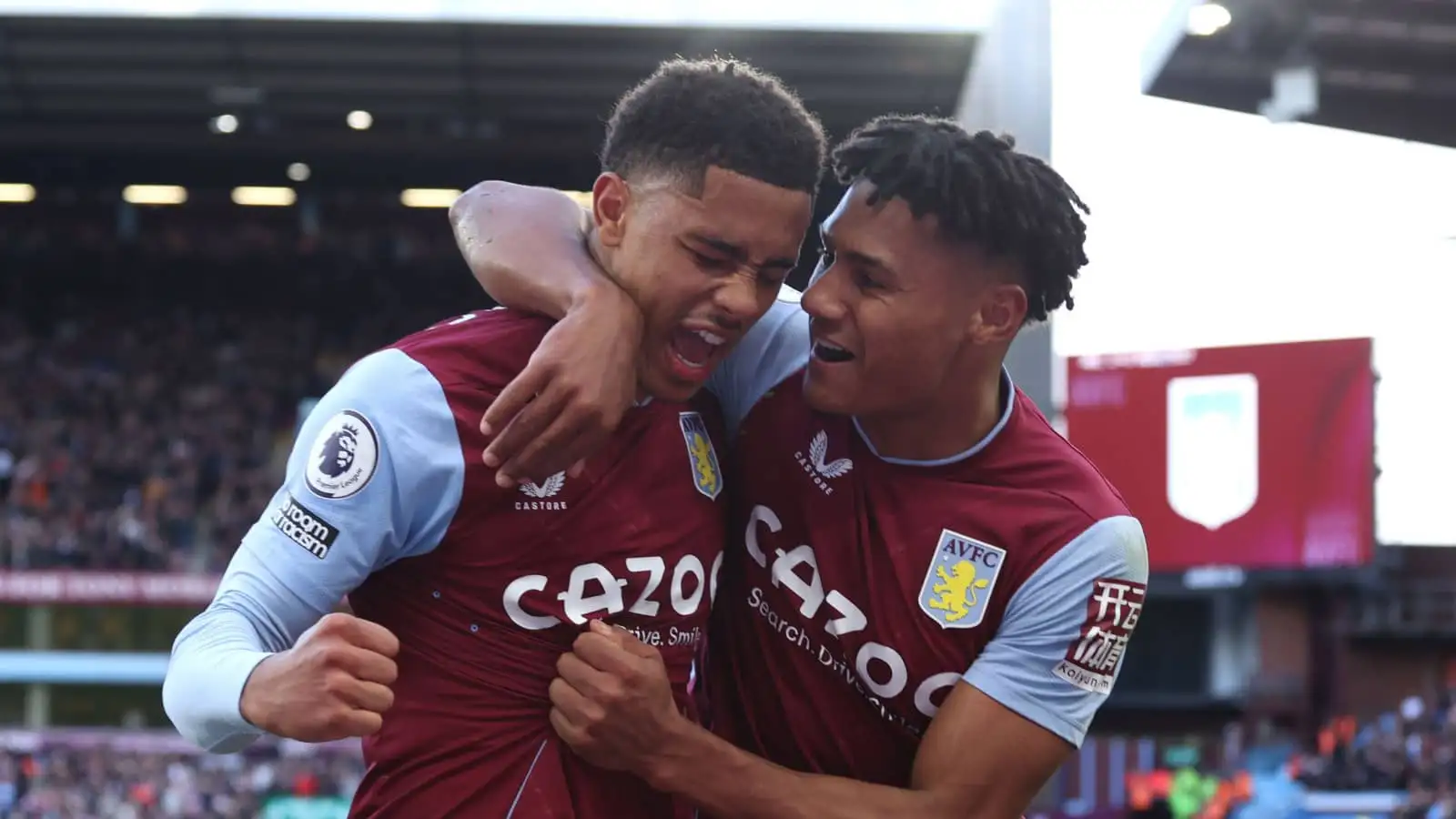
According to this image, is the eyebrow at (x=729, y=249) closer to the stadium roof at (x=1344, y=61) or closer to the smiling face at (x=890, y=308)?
the smiling face at (x=890, y=308)

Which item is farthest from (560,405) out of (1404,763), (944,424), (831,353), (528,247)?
(1404,763)

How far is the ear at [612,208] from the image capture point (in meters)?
2.75

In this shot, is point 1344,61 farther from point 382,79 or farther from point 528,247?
point 528,247

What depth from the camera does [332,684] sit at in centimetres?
204

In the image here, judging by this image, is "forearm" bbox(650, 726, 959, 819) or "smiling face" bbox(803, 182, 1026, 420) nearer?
"forearm" bbox(650, 726, 959, 819)

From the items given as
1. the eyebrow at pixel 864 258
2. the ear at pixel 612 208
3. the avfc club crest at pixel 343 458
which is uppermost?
the ear at pixel 612 208

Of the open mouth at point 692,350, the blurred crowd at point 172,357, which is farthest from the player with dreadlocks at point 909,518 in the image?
the blurred crowd at point 172,357

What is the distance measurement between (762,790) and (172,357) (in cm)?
2167

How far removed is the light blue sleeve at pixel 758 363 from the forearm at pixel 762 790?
0.65m

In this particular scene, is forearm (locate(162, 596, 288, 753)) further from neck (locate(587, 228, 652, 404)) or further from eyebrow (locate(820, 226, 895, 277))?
eyebrow (locate(820, 226, 895, 277))

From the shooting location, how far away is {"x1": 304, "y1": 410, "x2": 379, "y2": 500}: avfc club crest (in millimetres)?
2404

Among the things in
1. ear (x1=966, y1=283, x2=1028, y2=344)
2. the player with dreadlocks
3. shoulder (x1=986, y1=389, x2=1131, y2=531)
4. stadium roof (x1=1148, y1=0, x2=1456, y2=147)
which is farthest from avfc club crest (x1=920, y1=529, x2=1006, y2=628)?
stadium roof (x1=1148, y1=0, x2=1456, y2=147)

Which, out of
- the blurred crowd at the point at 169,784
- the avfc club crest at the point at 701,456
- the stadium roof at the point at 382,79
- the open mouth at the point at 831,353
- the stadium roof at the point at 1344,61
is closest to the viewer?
the avfc club crest at the point at 701,456

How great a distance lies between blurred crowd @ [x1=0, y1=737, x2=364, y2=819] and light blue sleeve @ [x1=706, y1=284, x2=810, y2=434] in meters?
13.7
